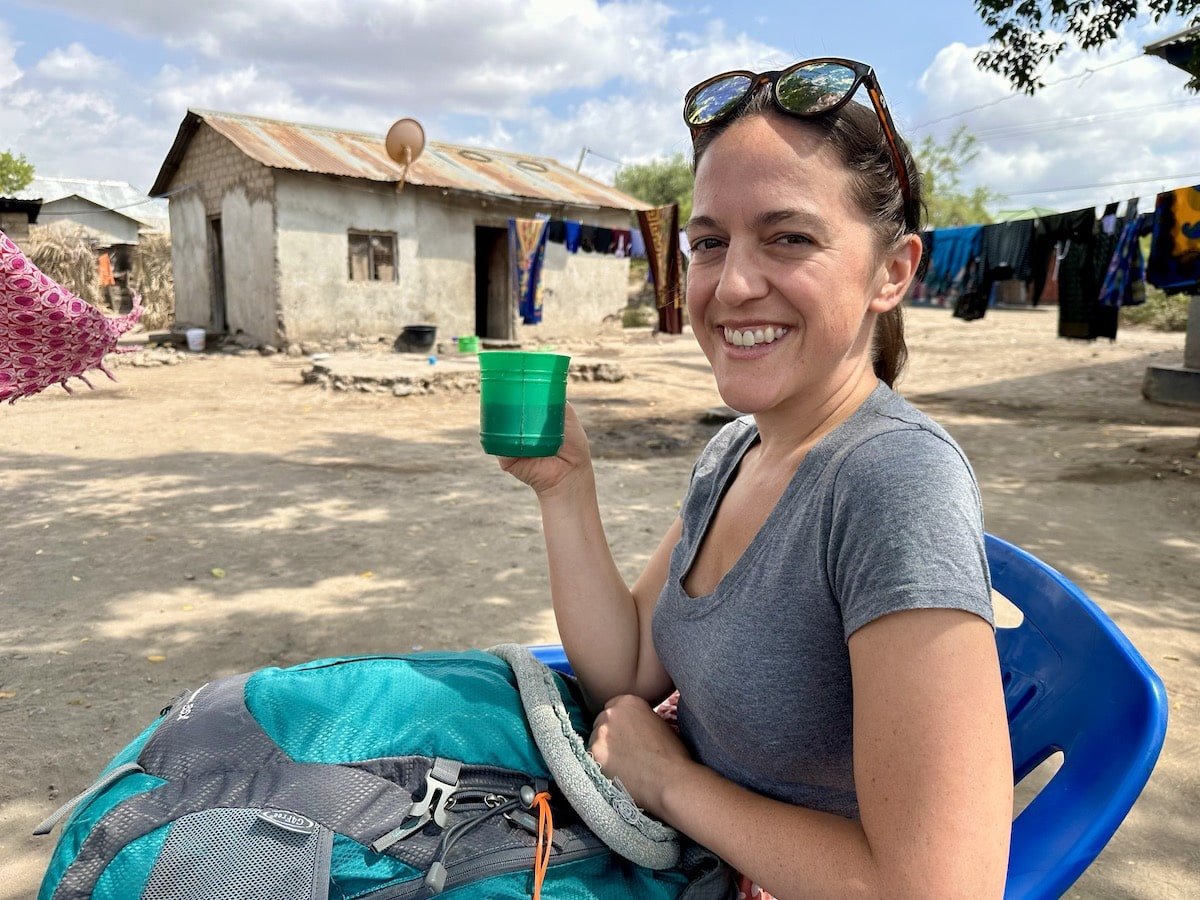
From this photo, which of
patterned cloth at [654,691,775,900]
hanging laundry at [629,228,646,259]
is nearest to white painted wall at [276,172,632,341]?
hanging laundry at [629,228,646,259]

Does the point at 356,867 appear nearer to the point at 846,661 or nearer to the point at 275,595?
the point at 846,661

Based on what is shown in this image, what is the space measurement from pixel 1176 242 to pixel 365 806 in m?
8.61

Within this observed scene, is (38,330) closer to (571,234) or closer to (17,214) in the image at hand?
(571,234)

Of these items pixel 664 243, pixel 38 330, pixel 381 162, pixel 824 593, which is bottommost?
pixel 824 593

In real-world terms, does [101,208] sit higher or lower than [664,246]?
higher

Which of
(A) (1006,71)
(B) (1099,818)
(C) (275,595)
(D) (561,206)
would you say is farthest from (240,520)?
(D) (561,206)

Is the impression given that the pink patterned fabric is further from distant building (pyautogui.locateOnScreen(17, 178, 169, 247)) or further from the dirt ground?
distant building (pyautogui.locateOnScreen(17, 178, 169, 247))

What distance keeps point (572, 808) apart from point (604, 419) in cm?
830

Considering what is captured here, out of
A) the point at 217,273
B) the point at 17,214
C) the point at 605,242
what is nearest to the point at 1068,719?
the point at 605,242

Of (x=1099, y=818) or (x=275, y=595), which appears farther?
(x=275, y=595)

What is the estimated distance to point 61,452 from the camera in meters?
6.91

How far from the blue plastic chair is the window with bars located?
15.3 metres

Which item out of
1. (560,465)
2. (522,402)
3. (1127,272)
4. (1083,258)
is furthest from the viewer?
(1083,258)

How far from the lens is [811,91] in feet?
3.88
